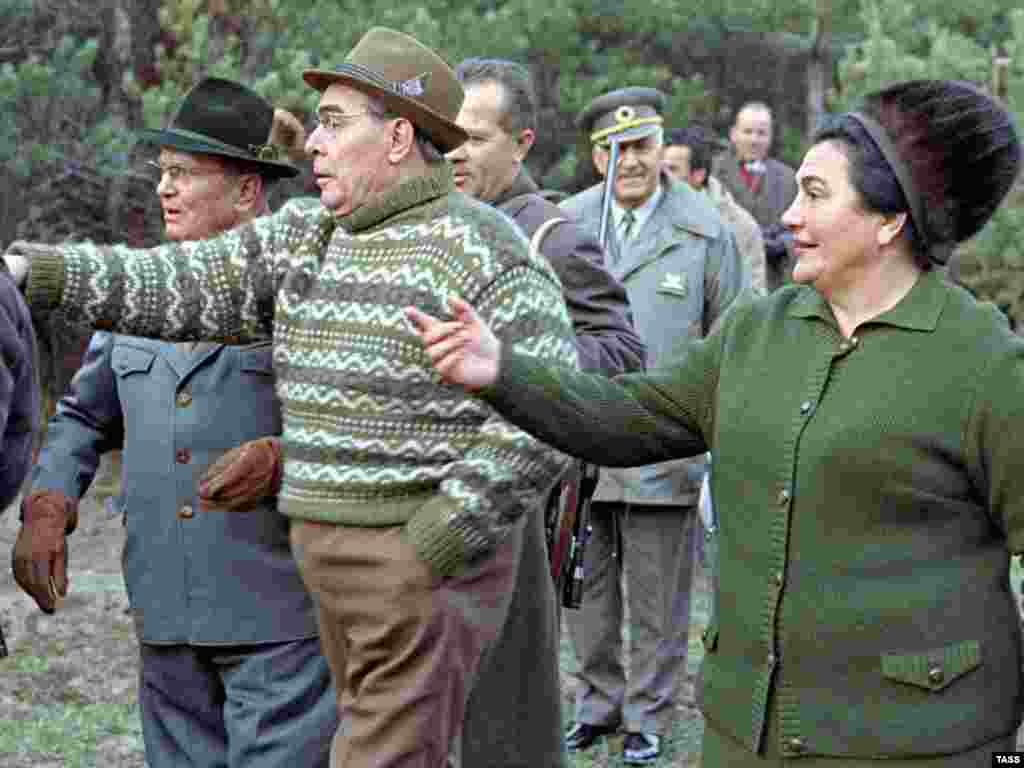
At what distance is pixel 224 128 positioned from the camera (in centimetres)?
506

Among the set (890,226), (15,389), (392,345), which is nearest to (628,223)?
(392,345)

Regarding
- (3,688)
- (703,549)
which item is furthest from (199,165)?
(703,549)

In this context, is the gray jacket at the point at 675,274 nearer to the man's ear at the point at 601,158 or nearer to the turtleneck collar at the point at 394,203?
the man's ear at the point at 601,158

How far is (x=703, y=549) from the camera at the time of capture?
10.3 meters

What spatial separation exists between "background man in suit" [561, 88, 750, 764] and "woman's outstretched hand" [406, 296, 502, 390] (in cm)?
343

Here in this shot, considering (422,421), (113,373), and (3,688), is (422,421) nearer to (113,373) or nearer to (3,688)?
(113,373)

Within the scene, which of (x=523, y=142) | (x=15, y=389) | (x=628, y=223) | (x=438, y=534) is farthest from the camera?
(x=628, y=223)

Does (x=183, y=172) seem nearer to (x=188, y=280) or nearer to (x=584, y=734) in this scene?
(x=188, y=280)

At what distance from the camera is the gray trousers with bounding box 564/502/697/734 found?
7.19m

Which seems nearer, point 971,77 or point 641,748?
point 641,748

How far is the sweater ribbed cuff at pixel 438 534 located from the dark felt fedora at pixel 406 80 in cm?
87

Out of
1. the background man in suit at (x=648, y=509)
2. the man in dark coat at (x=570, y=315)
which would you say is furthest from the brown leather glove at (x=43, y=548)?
the background man in suit at (x=648, y=509)

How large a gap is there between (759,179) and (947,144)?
6.92 m

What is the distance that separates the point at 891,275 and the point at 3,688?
16.1 feet
